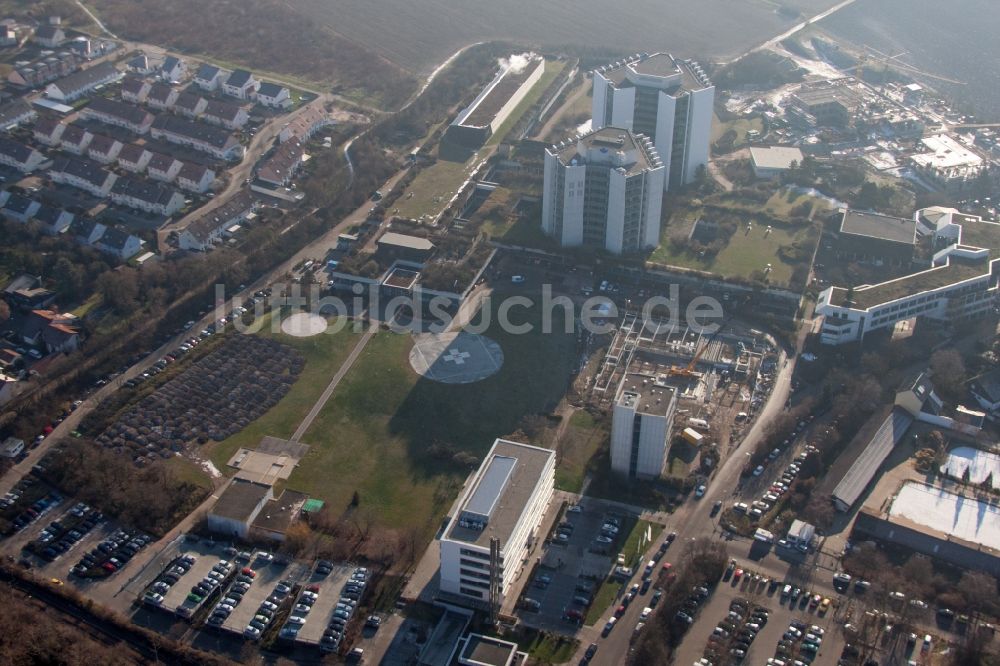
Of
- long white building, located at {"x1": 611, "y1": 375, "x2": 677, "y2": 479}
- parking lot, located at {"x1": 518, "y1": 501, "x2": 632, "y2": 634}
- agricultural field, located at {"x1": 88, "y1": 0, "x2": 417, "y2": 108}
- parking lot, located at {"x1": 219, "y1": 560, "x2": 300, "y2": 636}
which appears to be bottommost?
parking lot, located at {"x1": 219, "y1": 560, "x2": 300, "y2": 636}

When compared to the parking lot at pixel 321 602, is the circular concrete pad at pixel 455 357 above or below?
above

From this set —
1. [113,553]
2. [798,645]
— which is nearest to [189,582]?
[113,553]

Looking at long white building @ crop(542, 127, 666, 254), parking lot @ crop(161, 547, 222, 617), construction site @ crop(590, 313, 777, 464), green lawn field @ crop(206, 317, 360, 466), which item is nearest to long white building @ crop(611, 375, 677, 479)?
construction site @ crop(590, 313, 777, 464)

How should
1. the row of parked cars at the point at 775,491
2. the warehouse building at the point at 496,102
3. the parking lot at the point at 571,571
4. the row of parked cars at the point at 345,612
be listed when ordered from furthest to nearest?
the warehouse building at the point at 496,102 → the row of parked cars at the point at 775,491 → the parking lot at the point at 571,571 → the row of parked cars at the point at 345,612

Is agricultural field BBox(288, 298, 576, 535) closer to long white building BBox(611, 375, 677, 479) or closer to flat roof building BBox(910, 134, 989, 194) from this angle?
long white building BBox(611, 375, 677, 479)

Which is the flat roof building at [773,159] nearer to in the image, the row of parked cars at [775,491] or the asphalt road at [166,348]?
the asphalt road at [166,348]

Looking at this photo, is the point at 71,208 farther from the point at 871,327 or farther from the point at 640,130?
the point at 871,327

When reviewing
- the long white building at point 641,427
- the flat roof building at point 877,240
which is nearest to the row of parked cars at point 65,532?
the long white building at point 641,427
